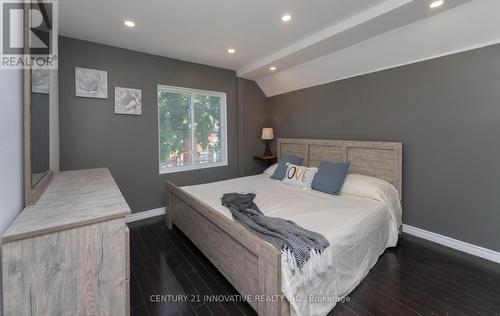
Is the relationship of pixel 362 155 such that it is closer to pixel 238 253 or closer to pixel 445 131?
pixel 445 131

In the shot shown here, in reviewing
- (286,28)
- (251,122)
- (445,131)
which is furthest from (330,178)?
(251,122)

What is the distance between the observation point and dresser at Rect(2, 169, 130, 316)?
33.3 inches

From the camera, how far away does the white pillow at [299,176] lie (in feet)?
10.3

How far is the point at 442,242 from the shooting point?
259cm

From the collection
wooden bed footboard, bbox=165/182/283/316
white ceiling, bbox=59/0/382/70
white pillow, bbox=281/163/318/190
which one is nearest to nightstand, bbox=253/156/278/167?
white pillow, bbox=281/163/318/190

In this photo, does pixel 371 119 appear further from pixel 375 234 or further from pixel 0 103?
pixel 0 103

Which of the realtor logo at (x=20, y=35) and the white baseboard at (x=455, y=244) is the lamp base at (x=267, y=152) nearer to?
the white baseboard at (x=455, y=244)

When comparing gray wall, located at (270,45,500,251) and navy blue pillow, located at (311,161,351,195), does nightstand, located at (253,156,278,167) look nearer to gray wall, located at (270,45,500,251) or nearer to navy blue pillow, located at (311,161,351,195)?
navy blue pillow, located at (311,161,351,195)

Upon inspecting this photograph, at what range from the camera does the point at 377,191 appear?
257 centimetres

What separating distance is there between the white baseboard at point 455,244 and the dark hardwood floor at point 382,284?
0.08 metres

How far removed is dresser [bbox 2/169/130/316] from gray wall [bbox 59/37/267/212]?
2.21 m

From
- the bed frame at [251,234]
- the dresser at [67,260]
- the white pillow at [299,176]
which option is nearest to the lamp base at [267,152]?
the bed frame at [251,234]

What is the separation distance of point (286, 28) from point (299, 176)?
198 cm

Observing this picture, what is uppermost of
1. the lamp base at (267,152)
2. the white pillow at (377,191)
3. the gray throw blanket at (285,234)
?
the lamp base at (267,152)
